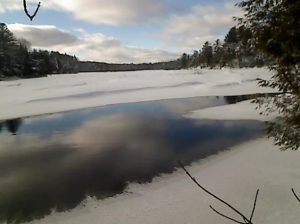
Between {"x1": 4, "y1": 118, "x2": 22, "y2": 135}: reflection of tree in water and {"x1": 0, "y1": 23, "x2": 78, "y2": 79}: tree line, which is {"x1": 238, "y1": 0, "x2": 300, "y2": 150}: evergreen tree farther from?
{"x1": 0, "y1": 23, "x2": 78, "y2": 79}: tree line

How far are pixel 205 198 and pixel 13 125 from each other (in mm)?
14603

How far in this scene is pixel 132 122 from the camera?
17.9 meters

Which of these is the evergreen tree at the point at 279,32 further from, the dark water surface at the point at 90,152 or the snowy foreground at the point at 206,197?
the dark water surface at the point at 90,152

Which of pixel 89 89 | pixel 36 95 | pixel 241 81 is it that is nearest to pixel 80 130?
pixel 36 95

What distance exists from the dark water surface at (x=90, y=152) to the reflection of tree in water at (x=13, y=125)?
61mm

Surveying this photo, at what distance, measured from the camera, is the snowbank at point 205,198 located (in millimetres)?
6824

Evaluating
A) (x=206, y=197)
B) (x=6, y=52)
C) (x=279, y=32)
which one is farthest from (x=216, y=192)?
(x=6, y=52)

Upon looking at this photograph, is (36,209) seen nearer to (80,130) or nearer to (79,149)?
(79,149)

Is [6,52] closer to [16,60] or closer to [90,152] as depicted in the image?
[16,60]

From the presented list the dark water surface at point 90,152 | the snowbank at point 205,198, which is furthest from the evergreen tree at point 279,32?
the dark water surface at point 90,152

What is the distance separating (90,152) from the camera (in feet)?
39.2

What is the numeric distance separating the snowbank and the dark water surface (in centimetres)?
57

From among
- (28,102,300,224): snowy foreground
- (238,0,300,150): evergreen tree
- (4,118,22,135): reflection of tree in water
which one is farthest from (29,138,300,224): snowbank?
(4,118,22,135): reflection of tree in water

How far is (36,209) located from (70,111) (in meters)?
16.0
